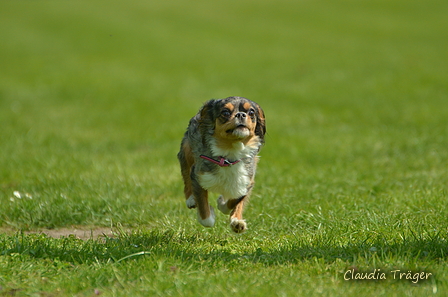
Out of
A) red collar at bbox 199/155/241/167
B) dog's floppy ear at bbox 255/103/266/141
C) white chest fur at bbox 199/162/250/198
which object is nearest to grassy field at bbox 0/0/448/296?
white chest fur at bbox 199/162/250/198

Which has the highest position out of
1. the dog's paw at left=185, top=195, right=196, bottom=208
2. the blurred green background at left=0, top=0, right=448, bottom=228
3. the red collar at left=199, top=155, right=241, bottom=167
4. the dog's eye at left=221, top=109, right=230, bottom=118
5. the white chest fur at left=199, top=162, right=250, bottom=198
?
the dog's eye at left=221, top=109, right=230, bottom=118

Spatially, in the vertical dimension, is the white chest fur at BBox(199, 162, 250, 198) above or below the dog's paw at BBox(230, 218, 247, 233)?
above

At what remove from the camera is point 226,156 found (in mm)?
5488

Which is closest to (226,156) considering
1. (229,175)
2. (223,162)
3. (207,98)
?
(223,162)

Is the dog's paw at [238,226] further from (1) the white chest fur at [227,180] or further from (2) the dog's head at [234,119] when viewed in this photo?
(2) the dog's head at [234,119]

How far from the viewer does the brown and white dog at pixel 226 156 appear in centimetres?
534

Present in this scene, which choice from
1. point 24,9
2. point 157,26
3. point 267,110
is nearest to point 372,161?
point 267,110

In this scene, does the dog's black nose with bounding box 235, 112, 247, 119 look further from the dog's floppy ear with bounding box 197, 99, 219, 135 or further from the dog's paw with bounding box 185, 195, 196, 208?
the dog's paw with bounding box 185, 195, 196, 208

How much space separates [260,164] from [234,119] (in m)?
3.82

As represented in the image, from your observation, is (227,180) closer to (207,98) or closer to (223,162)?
(223,162)

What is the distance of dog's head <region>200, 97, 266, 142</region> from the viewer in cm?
517

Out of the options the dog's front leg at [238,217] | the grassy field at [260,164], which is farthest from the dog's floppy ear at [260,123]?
the grassy field at [260,164]

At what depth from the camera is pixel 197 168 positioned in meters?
5.64

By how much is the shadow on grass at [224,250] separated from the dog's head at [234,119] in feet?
3.32
